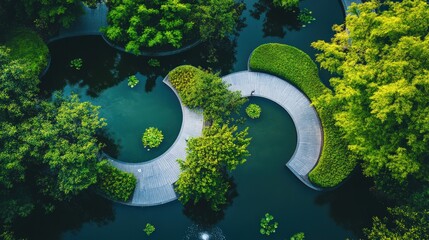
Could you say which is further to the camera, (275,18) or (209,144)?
(275,18)

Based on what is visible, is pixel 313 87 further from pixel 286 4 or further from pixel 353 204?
pixel 353 204

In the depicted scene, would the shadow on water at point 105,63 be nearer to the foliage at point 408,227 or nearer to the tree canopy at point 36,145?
the tree canopy at point 36,145

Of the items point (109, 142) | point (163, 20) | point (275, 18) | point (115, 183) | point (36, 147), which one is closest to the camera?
point (36, 147)

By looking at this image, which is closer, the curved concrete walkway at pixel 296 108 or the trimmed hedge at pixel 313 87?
the trimmed hedge at pixel 313 87

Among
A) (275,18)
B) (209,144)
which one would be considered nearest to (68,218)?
(209,144)

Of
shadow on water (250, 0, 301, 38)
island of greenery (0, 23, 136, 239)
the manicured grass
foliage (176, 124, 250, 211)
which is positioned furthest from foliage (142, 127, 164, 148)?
shadow on water (250, 0, 301, 38)

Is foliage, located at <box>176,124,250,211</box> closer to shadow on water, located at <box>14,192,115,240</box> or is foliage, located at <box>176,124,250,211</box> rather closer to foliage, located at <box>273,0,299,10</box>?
shadow on water, located at <box>14,192,115,240</box>

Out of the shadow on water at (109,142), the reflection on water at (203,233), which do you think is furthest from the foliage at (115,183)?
Answer: the reflection on water at (203,233)
